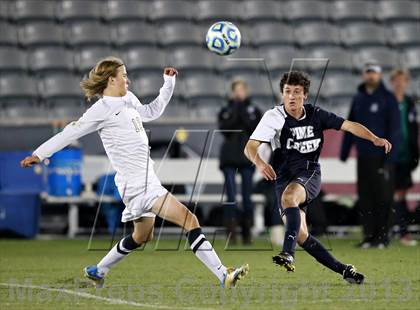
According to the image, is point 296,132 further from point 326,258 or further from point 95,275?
point 95,275

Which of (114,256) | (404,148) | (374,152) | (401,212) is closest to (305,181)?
(114,256)

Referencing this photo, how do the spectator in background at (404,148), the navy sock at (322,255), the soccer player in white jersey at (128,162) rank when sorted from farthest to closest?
the spectator in background at (404,148) < the navy sock at (322,255) < the soccer player in white jersey at (128,162)

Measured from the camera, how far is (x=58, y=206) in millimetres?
14414

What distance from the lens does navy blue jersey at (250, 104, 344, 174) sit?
721 centimetres

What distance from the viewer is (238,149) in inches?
491

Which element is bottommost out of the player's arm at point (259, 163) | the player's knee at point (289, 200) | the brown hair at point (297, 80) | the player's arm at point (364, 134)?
the player's knee at point (289, 200)

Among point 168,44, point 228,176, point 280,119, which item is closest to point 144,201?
point 280,119

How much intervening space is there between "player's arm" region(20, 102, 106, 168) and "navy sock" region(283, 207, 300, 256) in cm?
145

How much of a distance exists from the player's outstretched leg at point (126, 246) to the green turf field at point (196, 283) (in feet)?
0.38

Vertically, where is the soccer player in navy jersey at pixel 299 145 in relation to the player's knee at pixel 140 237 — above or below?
above

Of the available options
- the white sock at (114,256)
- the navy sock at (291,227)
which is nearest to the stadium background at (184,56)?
the white sock at (114,256)

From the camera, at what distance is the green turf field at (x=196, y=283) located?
610cm

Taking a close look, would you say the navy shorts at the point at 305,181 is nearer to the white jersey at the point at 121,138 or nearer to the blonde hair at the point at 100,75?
the white jersey at the point at 121,138

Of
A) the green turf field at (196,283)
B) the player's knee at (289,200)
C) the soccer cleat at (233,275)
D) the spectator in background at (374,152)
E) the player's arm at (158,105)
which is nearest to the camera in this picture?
the green turf field at (196,283)
